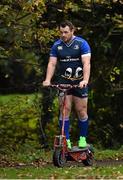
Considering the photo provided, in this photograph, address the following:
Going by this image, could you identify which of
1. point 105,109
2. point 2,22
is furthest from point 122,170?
point 105,109

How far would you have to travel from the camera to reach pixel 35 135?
18.9 meters

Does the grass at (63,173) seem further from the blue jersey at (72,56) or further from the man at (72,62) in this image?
the blue jersey at (72,56)

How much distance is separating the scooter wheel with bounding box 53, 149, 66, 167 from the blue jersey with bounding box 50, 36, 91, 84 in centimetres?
130

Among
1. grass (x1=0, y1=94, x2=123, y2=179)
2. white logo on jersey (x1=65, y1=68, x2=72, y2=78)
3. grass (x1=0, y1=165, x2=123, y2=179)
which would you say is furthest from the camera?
white logo on jersey (x1=65, y1=68, x2=72, y2=78)

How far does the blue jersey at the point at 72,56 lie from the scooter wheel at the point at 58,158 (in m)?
1.30

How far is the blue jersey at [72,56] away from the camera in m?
11.4

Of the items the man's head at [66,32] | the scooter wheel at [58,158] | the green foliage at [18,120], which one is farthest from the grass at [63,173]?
the green foliage at [18,120]

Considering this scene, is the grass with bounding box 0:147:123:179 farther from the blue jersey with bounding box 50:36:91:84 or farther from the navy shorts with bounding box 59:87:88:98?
the blue jersey with bounding box 50:36:91:84

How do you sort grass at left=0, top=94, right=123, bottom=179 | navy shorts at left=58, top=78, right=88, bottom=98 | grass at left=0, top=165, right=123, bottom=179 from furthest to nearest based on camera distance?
navy shorts at left=58, top=78, right=88, bottom=98 < grass at left=0, top=94, right=123, bottom=179 < grass at left=0, top=165, right=123, bottom=179

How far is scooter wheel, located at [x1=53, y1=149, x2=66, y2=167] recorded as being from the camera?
11.0m

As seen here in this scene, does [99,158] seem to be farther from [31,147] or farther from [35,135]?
[35,135]

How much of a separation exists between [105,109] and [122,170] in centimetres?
779

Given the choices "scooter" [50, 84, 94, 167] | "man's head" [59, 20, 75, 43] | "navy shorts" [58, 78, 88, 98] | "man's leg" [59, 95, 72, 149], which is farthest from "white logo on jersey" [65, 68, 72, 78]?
"man's head" [59, 20, 75, 43]

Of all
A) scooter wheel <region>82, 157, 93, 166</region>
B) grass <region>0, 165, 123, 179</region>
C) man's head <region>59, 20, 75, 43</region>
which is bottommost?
scooter wheel <region>82, 157, 93, 166</region>
